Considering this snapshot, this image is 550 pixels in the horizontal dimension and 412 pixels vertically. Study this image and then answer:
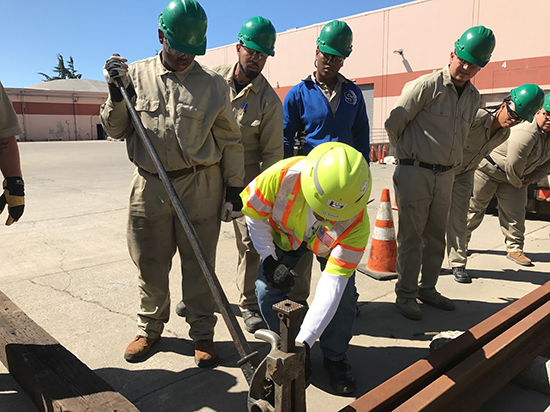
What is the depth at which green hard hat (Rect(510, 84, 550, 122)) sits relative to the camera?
383 cm

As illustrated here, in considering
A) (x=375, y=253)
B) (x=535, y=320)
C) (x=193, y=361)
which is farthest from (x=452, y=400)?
(x=375, y=253)

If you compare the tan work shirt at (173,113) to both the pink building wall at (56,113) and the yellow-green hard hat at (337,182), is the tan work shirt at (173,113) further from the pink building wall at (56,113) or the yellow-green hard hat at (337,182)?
the pink building wall at (56,113)

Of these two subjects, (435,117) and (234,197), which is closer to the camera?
(234,197)

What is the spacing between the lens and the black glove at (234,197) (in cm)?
289

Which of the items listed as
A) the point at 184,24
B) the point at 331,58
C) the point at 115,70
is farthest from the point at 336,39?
the point at 115,70

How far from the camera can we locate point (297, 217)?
2.49m

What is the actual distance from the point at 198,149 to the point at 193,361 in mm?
1360

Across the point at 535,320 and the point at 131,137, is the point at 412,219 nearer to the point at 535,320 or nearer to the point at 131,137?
the point at 535,320

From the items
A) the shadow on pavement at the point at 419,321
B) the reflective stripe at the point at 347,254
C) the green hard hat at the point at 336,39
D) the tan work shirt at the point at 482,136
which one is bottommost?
the shadow on pavement at the point at 419,321

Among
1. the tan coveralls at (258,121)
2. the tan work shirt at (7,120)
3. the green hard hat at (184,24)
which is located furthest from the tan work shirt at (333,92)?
the tan work shirt at (7,120)

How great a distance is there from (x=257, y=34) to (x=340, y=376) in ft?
7.77

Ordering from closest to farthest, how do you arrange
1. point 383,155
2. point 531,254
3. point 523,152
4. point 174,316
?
1. point 174,316
2. point 523,152
3. point 531,254
4. point 383,155

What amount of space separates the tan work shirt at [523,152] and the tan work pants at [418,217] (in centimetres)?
166

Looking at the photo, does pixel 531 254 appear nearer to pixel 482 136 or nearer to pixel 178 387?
pixel 482 136
